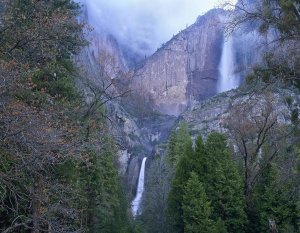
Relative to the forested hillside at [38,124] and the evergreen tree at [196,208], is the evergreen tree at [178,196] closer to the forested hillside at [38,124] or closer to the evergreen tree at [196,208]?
the evergreen tree at [196,208]

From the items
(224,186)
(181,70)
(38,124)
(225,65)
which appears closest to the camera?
(38,124)

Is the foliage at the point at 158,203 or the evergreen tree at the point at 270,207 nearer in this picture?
the evergreen tree at the point at 270,207

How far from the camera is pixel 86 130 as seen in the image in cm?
1569

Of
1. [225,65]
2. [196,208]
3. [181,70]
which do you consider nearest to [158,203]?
[196,208]

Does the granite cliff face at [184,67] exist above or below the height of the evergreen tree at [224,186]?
above

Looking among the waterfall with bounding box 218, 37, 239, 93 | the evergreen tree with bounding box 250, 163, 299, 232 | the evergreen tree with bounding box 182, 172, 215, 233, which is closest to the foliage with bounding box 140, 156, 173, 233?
the evergreen tree with bounding box 182, 172, 215, 233

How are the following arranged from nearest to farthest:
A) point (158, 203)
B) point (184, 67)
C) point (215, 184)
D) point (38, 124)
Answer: point (38, 124), point (215, 184), point (158, 203), point (184, 67)

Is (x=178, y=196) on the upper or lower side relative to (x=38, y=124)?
upper

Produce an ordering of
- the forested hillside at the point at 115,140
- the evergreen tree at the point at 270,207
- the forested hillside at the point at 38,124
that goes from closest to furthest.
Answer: the forested hillside at the point at 38,124
the forested hillside at the point at 115,140
the evergreen tree at the point at 270,207

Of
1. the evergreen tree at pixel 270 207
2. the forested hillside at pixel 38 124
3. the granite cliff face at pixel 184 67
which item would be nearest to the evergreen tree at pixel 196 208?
the evergreen tree at pixel 270 207

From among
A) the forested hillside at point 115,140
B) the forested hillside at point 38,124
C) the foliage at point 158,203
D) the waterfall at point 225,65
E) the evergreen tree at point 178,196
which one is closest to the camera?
the forested hillside at point 38,124

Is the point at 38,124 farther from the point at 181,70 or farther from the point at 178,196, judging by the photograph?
the point at 181,70

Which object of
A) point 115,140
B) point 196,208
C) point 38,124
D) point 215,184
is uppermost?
point 215,184

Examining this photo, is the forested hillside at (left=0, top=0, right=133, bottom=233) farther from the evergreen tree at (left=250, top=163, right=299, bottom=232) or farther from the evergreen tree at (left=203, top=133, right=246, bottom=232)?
the evergreen tree at (left=250, top=163, right=299, bottom=232)
